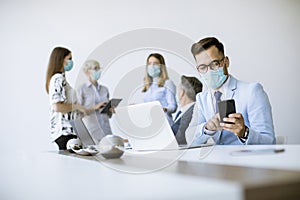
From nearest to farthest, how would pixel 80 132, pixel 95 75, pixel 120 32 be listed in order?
pixel 80 132, pixel 95 75, pixel 120 32

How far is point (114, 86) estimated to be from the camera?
3.84 meters

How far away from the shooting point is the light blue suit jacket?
6.11 ft

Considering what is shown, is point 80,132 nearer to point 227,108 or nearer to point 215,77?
point 215,77

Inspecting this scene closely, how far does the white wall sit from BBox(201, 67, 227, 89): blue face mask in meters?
1.79

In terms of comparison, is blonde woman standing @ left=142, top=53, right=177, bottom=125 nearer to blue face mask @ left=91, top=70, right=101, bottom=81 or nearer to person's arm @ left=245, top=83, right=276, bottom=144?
blue face mask @ left=91, top=70, right=101, bottom=81

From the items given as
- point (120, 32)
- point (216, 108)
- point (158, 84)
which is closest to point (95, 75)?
point (158, 84)

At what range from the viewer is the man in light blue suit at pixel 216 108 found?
173 centimetres

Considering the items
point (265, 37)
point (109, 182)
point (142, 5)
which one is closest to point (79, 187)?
point (109, 182)

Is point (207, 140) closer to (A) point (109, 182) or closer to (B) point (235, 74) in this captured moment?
(A) point (109, 182)

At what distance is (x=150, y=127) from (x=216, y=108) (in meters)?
0.78

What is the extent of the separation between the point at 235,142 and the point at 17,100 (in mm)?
2366

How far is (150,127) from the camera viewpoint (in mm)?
1438

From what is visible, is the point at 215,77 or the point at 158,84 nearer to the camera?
the point at 215,77

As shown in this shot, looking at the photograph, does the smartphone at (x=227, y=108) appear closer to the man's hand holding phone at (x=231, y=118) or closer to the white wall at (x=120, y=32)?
the man's hand holding phone at (x=231, y=118)
